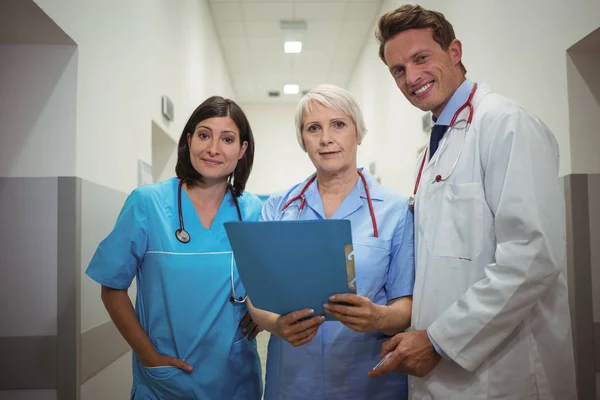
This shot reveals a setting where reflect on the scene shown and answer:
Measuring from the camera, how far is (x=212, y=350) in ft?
4.63

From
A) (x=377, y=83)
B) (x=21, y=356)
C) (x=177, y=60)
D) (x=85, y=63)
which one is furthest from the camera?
(x=377, y=83)

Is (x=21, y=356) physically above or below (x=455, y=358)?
below

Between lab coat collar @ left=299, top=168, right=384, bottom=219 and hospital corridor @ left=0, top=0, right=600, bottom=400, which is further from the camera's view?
lab coat collar @ left=299, top=168, right=384, bottom=219

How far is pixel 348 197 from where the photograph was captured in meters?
1.44

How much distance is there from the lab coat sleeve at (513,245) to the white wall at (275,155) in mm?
6935

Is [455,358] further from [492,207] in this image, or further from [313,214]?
[313,214]

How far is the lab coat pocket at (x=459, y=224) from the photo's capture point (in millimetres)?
1102

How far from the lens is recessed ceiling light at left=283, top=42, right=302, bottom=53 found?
574 cm

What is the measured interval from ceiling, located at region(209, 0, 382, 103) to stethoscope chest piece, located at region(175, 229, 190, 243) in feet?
13.1

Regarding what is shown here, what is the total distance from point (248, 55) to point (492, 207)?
5634mm

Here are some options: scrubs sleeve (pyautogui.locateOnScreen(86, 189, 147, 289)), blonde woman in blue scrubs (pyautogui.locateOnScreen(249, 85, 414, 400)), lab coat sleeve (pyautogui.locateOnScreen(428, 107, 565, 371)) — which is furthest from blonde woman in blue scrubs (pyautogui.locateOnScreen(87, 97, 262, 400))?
lab coat sleeve (pyautogui.locateOnScreen(428, 107, 565, 371))

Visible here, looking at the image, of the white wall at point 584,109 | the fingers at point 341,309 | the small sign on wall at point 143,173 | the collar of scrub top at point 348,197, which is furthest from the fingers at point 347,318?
the small sign on wall at point 143,173

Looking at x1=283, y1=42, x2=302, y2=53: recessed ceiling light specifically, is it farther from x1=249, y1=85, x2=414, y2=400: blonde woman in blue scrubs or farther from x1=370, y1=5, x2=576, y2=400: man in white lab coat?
x1=370, y1=5, x2=576, y2=400: man in white lab coat

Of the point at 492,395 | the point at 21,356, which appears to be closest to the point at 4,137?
the point at 21,356
